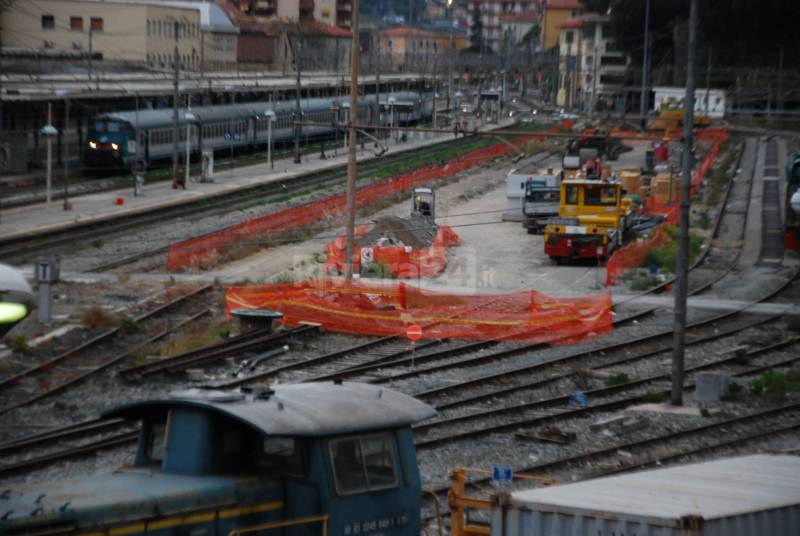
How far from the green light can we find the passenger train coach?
2833 cm

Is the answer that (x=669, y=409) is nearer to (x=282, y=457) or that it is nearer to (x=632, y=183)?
(x=282, y=457)

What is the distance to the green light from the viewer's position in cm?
539

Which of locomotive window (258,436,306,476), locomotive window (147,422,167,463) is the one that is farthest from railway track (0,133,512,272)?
locomotive window (258,436,306,476)

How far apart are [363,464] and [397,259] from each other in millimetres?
21195

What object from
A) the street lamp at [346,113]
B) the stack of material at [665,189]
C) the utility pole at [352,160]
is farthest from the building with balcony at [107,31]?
the utility pole at [352,160]

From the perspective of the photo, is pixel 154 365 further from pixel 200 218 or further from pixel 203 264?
pixel 200 218

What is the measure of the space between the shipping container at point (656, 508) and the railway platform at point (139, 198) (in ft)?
73.4

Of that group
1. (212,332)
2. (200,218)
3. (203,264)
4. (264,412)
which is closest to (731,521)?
(264,412)

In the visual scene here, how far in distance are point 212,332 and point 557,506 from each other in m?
14.1

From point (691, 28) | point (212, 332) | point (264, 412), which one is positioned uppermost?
point (691, 28)

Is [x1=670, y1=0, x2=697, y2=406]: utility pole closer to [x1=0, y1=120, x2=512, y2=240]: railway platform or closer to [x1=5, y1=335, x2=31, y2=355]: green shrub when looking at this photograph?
[x1=5, y1=335, x2=31, y2=355]: green shrub

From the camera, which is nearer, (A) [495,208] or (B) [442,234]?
(B) [442,234]

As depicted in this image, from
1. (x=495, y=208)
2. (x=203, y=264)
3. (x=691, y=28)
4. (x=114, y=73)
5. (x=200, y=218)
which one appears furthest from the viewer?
(x=114, y=73)

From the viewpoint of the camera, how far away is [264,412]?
24.9ft
